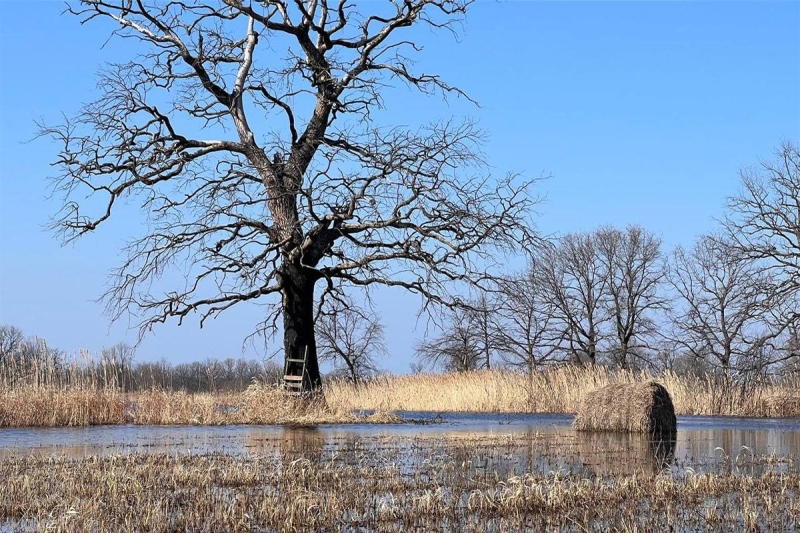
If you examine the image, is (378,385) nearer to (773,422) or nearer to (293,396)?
(293,396)

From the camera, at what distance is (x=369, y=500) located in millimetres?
8828

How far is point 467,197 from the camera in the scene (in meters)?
25.3

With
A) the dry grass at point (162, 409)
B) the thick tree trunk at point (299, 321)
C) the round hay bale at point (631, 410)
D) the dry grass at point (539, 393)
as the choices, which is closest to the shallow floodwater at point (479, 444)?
the round hay bale at point (631, 410)

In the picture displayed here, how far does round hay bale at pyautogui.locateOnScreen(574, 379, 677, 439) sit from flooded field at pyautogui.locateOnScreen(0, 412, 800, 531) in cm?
334

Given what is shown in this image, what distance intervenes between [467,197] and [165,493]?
1718 cm

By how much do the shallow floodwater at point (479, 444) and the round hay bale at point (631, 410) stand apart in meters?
0.55

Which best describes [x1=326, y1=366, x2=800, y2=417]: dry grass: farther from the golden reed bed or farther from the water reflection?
the water reflection

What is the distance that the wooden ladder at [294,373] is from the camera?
26453 mm

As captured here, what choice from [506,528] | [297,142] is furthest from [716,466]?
[297,142]

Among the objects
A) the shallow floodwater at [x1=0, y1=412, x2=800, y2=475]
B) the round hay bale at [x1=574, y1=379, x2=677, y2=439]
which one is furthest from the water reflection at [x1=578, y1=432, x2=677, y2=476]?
the round hay bale at [x1=574, y1=379, x2=677, y2=439]

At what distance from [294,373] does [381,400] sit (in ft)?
34.1

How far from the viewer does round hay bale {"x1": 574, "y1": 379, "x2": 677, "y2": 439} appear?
68.1 feet

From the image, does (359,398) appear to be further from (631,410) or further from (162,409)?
(631,410)

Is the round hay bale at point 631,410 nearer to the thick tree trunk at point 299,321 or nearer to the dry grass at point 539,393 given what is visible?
A: the dry grass at point 539,393
